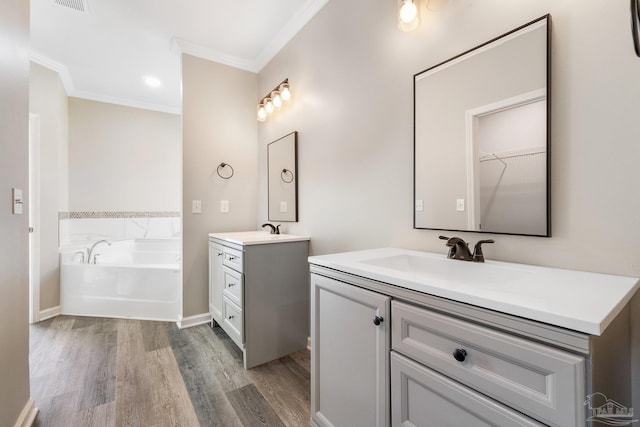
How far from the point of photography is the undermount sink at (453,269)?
1.02m

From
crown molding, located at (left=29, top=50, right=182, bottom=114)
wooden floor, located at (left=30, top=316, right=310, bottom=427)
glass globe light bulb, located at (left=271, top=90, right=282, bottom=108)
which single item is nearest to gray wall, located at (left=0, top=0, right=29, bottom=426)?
wooden floor, located at (left=30, top=316, right=310, bottom=427)

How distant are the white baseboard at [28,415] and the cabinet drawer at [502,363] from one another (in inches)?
72.8

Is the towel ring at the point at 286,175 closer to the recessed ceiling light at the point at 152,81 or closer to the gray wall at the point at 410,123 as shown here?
the gray wall at the point at 410,123

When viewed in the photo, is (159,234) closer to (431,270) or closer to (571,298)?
(431,270)

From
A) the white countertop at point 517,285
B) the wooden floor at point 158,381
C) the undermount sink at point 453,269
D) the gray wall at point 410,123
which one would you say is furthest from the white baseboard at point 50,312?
the undermount sink at point 453,269

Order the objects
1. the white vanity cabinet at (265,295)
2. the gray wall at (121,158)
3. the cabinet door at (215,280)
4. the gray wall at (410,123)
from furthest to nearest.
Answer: the gray wall at (121,158) < the cabinet door at (215,280) < the white vanity cabinet at (265,295) < the gray wall at (410,123)

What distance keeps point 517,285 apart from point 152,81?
161 inches

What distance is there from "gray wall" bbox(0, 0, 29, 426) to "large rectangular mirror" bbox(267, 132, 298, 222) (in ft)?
5.34

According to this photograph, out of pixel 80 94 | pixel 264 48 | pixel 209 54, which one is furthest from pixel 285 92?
pixel 80 94

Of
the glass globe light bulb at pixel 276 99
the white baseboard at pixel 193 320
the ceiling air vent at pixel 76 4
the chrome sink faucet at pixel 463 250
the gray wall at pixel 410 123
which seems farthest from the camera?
the white baseboard at pixel 193 320

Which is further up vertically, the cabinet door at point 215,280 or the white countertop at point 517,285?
the white countertop at point 517,285

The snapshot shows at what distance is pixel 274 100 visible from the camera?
8.36ft

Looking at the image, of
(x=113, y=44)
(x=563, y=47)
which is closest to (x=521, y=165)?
(x=563, y=47)

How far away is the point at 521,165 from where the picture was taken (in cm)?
108
